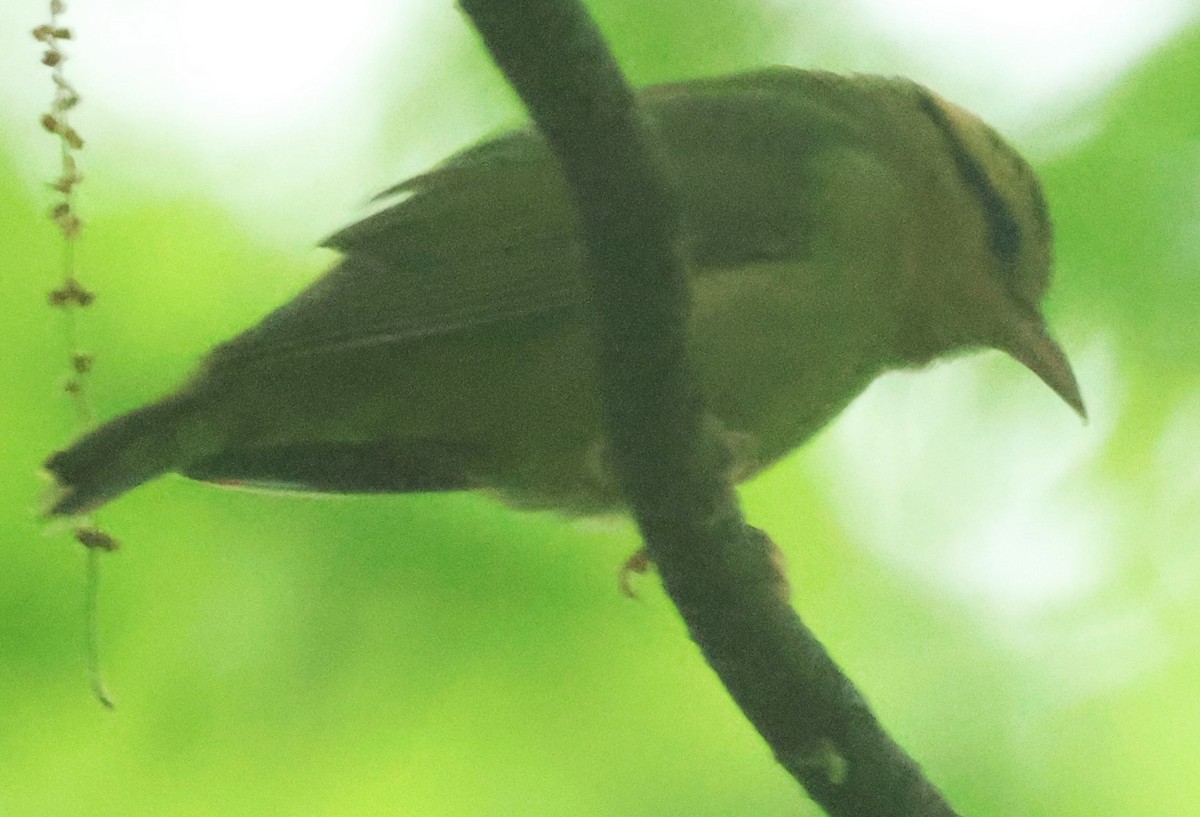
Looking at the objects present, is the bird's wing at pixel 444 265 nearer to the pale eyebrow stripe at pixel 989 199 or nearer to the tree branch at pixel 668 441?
the tree branch at pixel 668 441

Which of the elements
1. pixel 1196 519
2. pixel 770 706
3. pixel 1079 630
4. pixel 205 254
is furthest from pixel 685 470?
pixel 1196 519

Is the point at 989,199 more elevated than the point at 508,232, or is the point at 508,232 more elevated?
the point at 989,199

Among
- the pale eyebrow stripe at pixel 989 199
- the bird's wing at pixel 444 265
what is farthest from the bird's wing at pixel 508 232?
the pale eyebrow stripe at pixel 989 199

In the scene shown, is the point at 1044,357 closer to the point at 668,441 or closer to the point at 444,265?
the point at 444,265

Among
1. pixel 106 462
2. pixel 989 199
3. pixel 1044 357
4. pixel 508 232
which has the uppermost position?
pixel 989 199

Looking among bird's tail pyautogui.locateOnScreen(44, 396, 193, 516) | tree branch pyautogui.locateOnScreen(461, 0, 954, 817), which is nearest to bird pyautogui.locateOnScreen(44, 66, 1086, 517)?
bird's tail pyautogui.locateOnScreen(44, 396, 193, 516)

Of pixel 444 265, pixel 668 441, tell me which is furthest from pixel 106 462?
pixel 668 441
